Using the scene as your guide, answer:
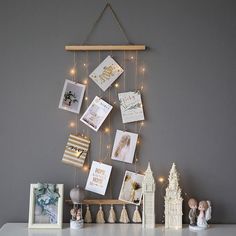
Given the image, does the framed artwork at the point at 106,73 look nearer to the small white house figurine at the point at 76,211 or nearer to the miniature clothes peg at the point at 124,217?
the small white house figurine at the point at 76,211

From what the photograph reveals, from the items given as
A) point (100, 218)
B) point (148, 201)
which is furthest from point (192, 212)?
point (100, 218)

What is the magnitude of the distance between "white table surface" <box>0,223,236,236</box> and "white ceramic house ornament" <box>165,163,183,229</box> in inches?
1.7

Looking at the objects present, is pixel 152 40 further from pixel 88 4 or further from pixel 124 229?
pixel 124 229

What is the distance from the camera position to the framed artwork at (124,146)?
2070mm

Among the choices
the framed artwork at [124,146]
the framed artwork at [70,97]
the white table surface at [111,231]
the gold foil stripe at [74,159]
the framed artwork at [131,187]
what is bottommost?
the white table surface at [111,231]

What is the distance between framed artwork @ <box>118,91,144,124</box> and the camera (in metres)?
2.08

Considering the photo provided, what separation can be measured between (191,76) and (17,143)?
1000 millimetres

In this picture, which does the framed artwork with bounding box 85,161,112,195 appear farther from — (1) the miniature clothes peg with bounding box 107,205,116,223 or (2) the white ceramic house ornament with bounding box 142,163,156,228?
(2) the white ceramic house ornament with bounding box 142,163,156,228

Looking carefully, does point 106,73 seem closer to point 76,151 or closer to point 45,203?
point 76,151

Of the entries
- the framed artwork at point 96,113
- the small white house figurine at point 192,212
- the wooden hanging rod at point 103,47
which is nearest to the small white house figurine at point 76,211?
the framed artwork at point 96,113

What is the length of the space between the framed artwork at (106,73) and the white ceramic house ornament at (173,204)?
57cm

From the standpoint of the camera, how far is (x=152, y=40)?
2105mm

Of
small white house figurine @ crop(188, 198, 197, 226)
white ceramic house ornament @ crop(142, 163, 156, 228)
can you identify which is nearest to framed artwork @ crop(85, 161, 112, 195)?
white ceramic house ornament @ crop(142, 163, 156, 228)

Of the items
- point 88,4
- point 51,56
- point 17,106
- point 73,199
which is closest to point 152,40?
point 88,4
